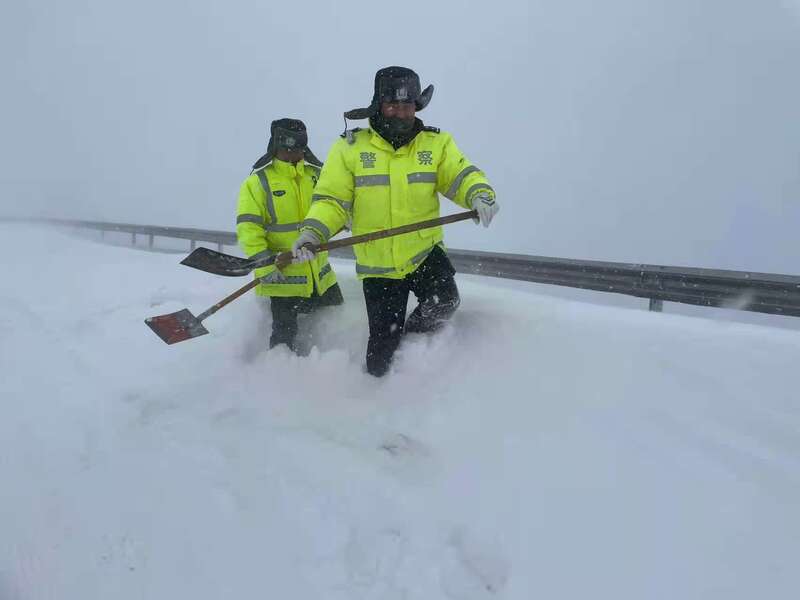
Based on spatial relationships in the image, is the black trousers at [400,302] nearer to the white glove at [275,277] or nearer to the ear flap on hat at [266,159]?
the white glove at [275,277]

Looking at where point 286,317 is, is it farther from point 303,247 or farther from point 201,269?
point 303,247

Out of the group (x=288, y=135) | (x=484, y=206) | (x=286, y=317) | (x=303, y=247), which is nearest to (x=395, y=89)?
(x=484, y=206)

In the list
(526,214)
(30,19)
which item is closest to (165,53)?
(30,19)

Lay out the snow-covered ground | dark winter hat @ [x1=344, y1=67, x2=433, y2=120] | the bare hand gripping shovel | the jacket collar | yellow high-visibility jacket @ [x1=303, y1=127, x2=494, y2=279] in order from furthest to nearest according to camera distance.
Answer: the jacket collar, the bare hand gripping shovel, yellow high-visibility jacket @ [x1=303, y1=127, x2=494, y2=279], dark winter hat @ [x1=344, y1=67, x2=433, y2=120], the snow-covered ground

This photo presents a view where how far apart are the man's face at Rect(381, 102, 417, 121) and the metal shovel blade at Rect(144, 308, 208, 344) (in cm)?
200

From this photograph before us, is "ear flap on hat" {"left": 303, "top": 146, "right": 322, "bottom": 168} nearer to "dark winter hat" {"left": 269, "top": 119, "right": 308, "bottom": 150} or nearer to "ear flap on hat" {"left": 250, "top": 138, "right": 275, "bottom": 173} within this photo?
"dark winter hat" {"left": 269, "top": 119, "right": 308, "bottom": 150}

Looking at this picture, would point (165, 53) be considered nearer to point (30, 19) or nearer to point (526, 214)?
point (30, 19)

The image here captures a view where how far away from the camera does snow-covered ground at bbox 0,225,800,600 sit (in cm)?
218

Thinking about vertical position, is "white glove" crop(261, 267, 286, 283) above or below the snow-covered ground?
above

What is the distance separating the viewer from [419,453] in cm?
297

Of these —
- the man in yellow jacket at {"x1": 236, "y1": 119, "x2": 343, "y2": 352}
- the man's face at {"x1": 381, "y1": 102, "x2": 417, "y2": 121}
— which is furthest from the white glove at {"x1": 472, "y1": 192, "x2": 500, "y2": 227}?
the man in yellow jacket at {"x1": 236, "y1": 119, "x2": 343, "y2": 352}

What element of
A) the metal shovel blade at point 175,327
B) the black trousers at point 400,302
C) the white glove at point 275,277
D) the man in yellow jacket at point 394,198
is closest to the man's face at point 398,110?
the man in yellow jacket at point 394,198

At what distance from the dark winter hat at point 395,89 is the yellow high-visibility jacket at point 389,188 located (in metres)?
0.16

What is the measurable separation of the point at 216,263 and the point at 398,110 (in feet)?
5.82
